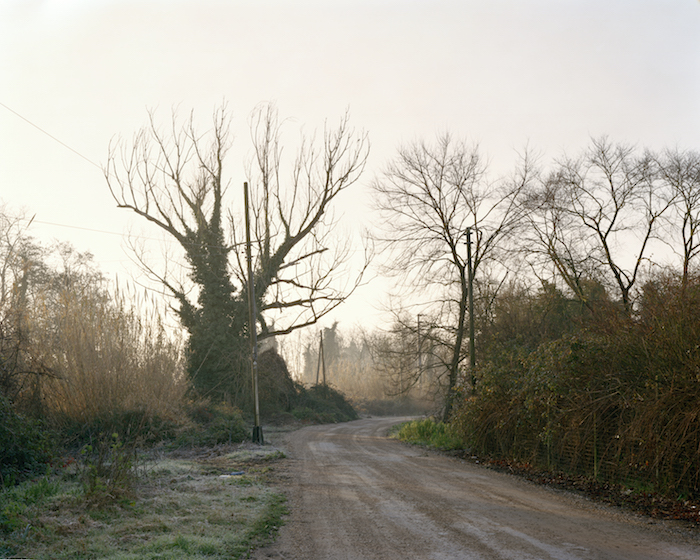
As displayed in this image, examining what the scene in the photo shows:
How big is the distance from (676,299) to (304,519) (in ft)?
21.0

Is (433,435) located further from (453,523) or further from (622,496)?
(453,523)

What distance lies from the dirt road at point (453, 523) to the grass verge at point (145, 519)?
19.3 inches

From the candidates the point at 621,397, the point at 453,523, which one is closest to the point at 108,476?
the point at 453,523

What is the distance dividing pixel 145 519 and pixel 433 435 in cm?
1442

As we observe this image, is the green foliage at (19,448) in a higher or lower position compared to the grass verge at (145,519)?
higher

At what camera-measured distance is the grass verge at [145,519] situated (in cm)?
568

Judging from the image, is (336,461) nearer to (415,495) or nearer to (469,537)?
(415,495)

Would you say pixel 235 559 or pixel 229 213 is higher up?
pixel 229 213

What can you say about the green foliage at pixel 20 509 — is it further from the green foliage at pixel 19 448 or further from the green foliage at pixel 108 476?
the green foliage at pixel 19 448

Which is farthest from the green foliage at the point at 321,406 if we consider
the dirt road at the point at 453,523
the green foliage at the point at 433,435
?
the dirt road at the point at 453,523

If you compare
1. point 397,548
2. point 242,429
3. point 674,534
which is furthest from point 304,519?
point 242,429

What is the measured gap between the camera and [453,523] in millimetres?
7141

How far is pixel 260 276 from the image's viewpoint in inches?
1124

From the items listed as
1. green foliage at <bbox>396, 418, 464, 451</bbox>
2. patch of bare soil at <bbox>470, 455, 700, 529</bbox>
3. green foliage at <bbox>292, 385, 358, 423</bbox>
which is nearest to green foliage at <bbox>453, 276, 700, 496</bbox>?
patch of bare soil at <bbox>470, 455, 700, 529</bbox>
